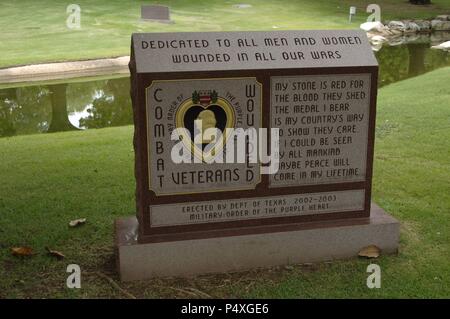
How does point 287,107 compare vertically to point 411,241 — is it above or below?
above

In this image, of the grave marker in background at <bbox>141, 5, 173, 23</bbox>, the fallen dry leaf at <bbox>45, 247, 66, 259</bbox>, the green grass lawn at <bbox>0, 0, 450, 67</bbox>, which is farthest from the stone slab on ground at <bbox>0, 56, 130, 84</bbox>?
the fallen dry leaf at <bbox>45, 247, 66, 259</bbox>

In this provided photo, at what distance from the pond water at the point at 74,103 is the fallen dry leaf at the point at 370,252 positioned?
916 centimetres

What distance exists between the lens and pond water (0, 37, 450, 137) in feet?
47.0

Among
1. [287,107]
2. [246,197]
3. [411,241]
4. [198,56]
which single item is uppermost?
[198,56]

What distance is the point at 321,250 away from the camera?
5609 mm

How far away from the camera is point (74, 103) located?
1681cm

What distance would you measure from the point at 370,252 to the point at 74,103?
12.7 meters

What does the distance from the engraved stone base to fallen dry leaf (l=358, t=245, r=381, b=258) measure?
0.04 m

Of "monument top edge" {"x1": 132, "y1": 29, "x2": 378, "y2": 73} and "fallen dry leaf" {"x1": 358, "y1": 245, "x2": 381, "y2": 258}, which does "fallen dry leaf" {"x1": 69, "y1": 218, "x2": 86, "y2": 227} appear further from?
"fallen dry leaf" {"x1": 358, "y1": 245, "x2": 381, "y2": 258}

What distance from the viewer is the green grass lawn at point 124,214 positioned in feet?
17.0
